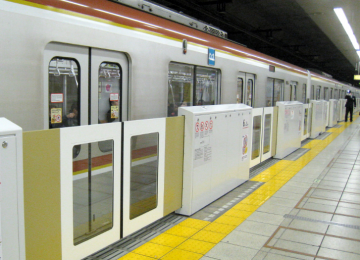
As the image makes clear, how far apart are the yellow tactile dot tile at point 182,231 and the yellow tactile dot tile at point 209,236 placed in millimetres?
69

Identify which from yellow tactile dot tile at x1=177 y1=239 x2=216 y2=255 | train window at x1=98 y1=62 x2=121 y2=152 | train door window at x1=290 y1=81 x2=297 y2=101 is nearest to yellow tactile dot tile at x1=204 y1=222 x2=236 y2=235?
yellow tactile dot tile at x1=177 y1=239 x2=216 y2=255

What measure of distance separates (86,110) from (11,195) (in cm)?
188

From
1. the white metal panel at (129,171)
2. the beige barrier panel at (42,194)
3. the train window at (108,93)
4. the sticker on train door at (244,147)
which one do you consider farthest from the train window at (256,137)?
the beige barrier panel at (42,194)

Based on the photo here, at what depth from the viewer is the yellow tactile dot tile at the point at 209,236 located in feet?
12.3

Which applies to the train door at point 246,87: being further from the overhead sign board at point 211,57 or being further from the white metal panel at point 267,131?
the overhead sign board at point 211,57

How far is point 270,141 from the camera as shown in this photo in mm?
8031

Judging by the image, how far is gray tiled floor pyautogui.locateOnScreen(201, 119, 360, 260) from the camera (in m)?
3.52

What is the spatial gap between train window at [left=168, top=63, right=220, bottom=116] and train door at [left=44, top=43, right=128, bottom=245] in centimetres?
124

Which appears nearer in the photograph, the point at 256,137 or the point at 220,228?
the point at 220,228

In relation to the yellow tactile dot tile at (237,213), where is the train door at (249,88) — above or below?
above

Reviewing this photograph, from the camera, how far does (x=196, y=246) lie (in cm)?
360

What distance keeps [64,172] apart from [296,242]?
8.22 feet

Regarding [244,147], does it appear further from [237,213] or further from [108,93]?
[108,93]

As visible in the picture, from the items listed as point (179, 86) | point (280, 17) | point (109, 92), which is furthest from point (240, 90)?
point (280, 17)
